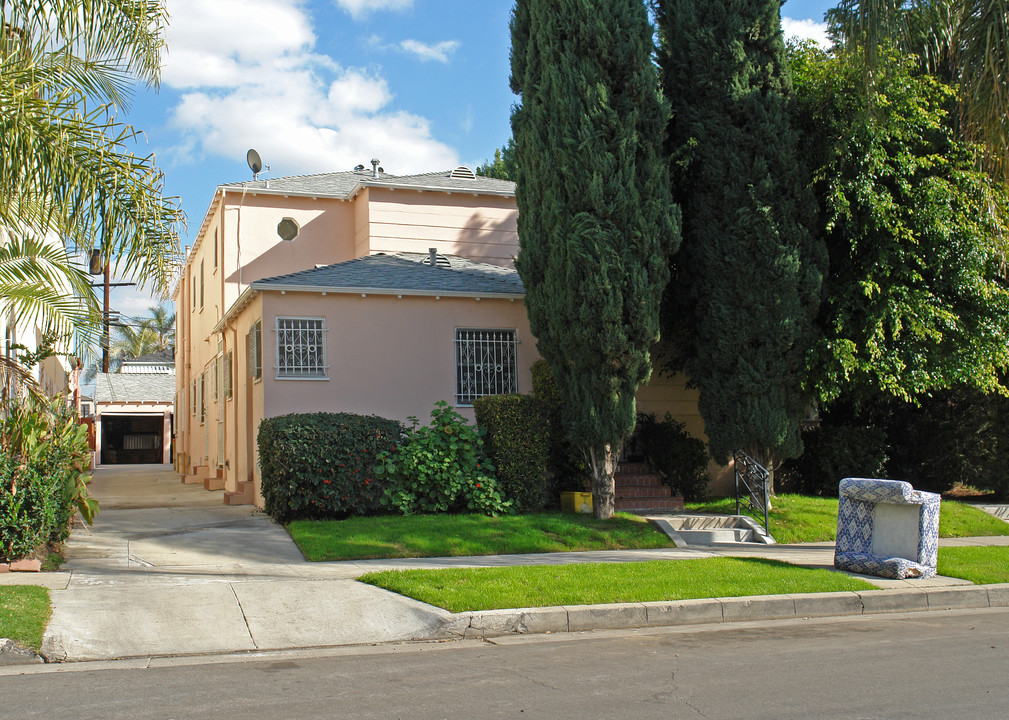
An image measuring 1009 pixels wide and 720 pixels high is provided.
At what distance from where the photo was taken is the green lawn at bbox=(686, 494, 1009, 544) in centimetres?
1370

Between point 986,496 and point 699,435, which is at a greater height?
point 699,435

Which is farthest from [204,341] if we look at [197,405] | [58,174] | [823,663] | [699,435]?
[823,663]

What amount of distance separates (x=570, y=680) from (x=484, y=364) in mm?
9992

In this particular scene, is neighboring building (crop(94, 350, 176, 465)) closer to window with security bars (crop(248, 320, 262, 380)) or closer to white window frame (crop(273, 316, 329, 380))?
window with security bars (crop(248, 320, 262, 380))

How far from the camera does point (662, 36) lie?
15164mm

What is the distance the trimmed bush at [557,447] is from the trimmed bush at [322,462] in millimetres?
2712

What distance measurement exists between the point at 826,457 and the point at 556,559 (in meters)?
7.64

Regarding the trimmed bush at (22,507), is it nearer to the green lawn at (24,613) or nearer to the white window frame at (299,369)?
the green lawn at (24,613)

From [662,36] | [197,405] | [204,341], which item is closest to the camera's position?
[662,36]

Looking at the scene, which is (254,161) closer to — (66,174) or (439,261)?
(439,261)

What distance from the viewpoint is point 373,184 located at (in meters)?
20.3

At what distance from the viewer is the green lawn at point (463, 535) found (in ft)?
37.1

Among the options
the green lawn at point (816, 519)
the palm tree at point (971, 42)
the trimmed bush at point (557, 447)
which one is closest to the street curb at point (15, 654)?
the trimmed bush at point (557, 447)

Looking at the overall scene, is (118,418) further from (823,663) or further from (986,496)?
(823,663)
